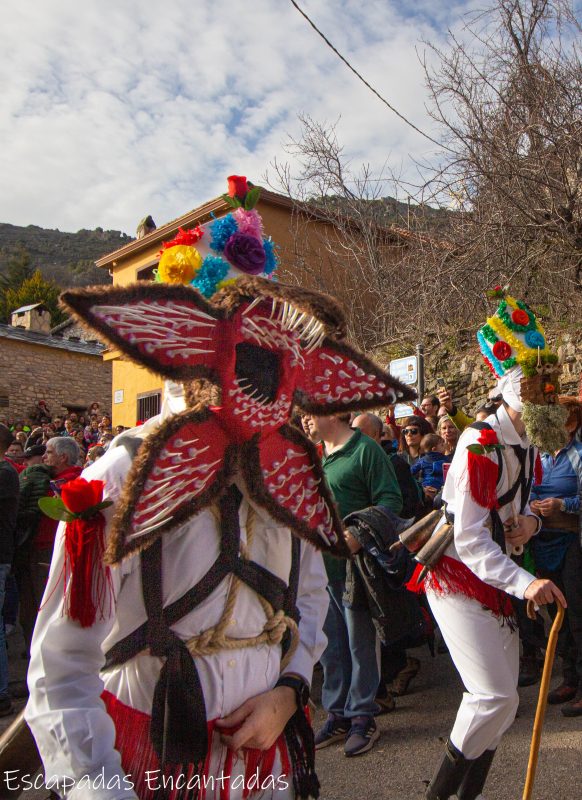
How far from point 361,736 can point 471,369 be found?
7104mm

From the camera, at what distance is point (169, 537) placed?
5.48ft

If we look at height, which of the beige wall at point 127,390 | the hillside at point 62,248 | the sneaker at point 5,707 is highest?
the hillside at point 62,248

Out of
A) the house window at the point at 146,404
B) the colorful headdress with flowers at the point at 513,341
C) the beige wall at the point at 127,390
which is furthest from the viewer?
the beige wall at the point at 127,390

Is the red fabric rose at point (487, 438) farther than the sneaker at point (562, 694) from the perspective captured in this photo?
No

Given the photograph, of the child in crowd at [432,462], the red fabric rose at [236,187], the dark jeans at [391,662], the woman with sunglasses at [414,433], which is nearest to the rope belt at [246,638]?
the red fabric rose at [236,187]

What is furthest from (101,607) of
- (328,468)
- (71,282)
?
(71,282)

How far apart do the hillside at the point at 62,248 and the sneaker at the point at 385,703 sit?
69.6 metres

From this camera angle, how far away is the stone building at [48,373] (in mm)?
28469

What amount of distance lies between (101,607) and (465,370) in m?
9.68

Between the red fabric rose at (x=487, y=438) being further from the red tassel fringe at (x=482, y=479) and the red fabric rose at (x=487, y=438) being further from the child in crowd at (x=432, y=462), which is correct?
the child in crowd at (x=432, y=462)

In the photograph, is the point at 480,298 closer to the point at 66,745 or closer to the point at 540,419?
the point at 540,419

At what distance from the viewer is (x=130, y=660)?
161 centimetres

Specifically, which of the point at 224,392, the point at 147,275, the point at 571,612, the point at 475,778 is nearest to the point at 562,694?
the point at 571,612

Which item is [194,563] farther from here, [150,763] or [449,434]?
[449,434]
